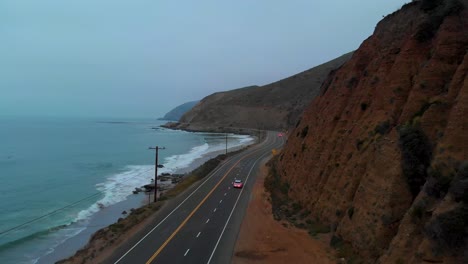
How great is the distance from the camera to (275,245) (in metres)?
27.2

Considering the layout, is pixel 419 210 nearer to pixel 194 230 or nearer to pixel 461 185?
pixel 461 185

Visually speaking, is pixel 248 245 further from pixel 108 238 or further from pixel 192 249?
pixel 108 238

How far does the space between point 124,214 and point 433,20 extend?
39.0 metres

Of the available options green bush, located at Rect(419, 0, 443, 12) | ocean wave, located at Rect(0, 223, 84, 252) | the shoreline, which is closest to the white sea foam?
the shoreline

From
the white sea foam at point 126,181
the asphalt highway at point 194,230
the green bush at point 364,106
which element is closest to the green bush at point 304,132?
the asphalt highway at point 194,230

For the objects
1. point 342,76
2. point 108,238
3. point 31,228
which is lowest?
point 31,228

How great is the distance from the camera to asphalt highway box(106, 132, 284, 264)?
1023 inches

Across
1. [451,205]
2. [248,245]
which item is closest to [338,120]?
[248,245]

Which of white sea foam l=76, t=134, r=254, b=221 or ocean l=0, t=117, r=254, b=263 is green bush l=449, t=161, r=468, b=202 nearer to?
ocean l=0, t=117, r=254, b=263

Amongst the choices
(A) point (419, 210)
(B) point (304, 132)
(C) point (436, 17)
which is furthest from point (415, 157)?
(B) point (304, 132)

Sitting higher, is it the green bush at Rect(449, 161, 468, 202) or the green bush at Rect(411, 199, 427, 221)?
the green bush at Rect(449, 161, 468, 202)

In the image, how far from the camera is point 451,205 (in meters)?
15.2

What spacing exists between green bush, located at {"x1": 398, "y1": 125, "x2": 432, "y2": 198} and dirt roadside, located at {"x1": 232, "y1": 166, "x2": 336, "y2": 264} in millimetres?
6430

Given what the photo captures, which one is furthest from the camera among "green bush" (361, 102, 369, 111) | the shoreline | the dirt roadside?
the shoreline
